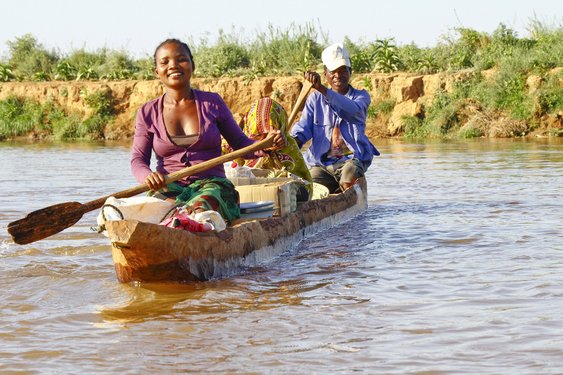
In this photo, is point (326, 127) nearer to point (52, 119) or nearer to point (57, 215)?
point (57, 215)

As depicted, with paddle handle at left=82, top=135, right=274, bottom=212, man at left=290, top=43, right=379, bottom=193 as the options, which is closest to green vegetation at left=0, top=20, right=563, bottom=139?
man at left=290, top=43, right=379, bottom=193

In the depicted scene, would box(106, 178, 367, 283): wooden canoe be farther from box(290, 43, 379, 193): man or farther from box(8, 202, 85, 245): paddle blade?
box(290, 43, 379, 193): man

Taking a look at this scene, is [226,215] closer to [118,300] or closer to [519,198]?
[118,300]

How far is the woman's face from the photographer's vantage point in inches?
228

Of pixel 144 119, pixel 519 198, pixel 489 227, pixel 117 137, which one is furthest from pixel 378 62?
pixel 144 119

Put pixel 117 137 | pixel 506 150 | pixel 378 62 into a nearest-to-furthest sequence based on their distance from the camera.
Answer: pixel 506 150 → pixel 378 62 → pixel 117 137

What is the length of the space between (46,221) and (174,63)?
120 cm

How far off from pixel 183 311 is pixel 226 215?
115 centimetres

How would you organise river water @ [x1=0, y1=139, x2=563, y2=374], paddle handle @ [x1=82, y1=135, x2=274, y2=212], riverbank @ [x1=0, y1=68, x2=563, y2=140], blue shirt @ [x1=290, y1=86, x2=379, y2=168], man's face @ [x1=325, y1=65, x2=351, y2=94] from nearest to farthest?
1. river water @ [x1=0, y1=139, x2=563, y2=374]
2. paddle handle @ [x1=82, y1=135, x2=274, y2=212]
3. man's face @ [x1=325, y1=65, x2=351, y2=94]
4. blue shirt @ [x1=290, y1=86, x2=379, y2=168]
5. riverbank @ [x1=0, y1=68, x2=563, y2=140]

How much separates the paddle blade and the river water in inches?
11.9

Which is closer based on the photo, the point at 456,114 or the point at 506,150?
the point at 506,150

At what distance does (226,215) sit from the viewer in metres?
5.94

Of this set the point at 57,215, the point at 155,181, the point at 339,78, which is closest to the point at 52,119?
the point at 339,78

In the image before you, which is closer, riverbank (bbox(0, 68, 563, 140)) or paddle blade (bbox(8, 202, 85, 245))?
paddle blade (bbox(8, 202, 85, 245))
